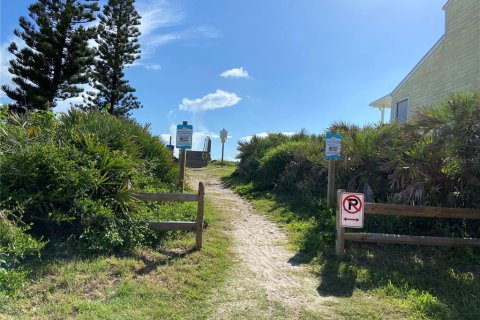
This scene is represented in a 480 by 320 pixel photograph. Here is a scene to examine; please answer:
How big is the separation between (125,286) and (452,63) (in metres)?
13.7

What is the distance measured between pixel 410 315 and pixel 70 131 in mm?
5876

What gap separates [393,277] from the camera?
5.78m

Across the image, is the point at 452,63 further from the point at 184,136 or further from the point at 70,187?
the point at 70,187

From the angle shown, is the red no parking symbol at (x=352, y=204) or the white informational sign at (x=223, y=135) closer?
the red no parking symbol at (x=352, y=204)

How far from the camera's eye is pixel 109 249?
19.6 ft

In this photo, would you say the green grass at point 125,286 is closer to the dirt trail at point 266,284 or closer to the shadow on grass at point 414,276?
the dirt trail at point 266,284

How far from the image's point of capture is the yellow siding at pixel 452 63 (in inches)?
520

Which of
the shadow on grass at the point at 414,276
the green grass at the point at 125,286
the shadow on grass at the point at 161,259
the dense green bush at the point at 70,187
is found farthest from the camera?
the dense green bush at the point at 70,187

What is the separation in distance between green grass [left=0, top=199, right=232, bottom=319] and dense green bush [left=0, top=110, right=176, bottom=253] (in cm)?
45

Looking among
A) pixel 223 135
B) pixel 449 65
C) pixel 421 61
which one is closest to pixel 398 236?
pixel 449 65

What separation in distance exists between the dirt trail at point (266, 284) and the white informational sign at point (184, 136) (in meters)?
2.52

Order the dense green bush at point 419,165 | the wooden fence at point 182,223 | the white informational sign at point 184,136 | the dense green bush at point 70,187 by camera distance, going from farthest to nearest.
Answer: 1. the white informational sign at point 184,136
2. the dense green bush at point 419,165
3. the wooden fence at point 182,223
4. the dense green bush at point 70,187

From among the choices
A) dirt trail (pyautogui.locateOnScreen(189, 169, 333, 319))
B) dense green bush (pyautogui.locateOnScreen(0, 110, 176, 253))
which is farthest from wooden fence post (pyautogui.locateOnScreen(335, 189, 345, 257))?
dense green bush (pyautogui.locateOnScreen(0, 110, 176, 253))

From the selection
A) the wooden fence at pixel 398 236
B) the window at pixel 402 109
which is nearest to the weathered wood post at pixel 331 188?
the wooden fence at pixel 398 236
